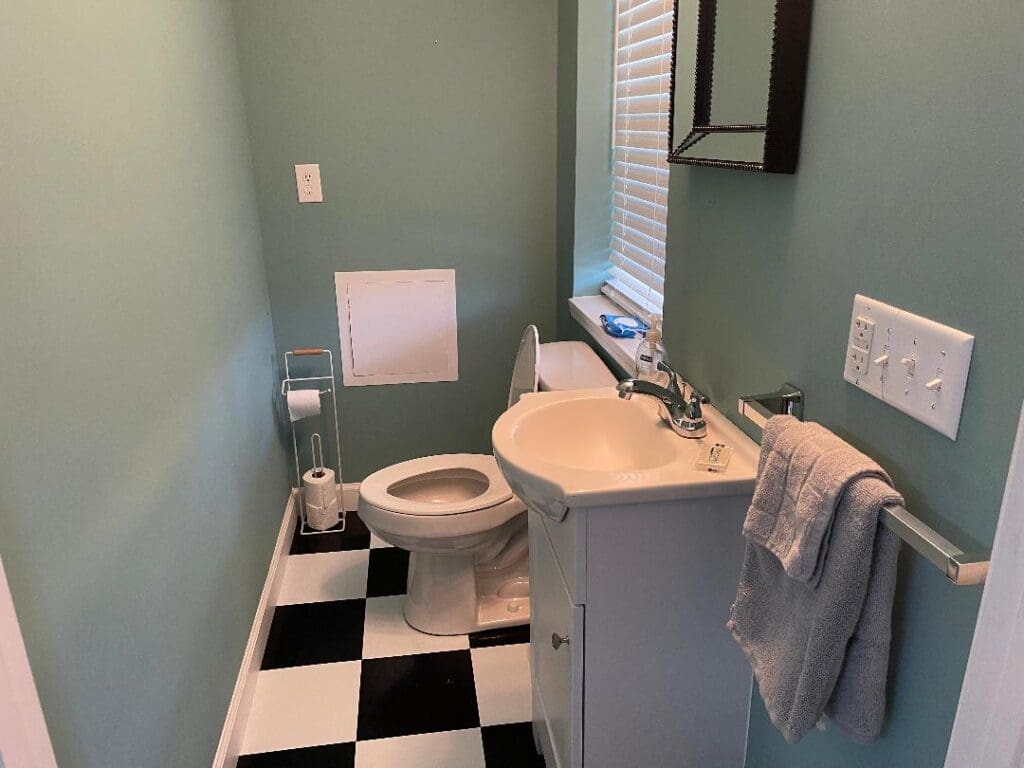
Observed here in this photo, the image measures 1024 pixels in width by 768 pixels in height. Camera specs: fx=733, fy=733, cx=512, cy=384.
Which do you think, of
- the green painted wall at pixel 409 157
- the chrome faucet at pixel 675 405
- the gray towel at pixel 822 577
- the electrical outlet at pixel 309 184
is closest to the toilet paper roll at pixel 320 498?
the green painted wall at pixel 409 157

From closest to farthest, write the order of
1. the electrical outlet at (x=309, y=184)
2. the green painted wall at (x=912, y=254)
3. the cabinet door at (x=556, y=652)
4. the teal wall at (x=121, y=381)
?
the green painted wall at (x=912, y=254) < the teal wall at (x=121, y=381) < the cabinet door at (x=556, y=652) < the electrical outlet at (x=309, y=184)

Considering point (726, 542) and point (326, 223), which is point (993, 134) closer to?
point (726, 542)

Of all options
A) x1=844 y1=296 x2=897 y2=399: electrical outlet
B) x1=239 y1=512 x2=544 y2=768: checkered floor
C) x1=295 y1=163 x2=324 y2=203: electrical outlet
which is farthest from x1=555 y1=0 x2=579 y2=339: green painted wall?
x1=844 y1=296 x2=897 y2=399: electrical outlet

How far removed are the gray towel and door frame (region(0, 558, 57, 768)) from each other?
84cm

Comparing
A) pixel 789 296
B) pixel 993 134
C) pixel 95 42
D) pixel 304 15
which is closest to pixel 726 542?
pixel 789 296

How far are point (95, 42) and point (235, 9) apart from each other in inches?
45.8

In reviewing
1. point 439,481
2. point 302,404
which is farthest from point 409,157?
point 439,481

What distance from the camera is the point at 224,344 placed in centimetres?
185

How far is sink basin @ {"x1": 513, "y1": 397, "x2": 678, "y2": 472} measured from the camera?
1433 millimetres

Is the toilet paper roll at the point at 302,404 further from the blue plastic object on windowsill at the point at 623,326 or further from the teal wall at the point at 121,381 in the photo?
the blue plastic object on windowsill at the point at 623,326

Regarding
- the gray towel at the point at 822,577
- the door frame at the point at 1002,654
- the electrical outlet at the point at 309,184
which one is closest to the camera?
the door frame at the point at 1002,654

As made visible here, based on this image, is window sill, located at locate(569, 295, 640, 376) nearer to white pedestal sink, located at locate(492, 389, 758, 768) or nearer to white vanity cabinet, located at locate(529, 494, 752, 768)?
white pedestal sink, located at locate(492, 389, 758, 768)

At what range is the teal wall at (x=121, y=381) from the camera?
898 millimetres

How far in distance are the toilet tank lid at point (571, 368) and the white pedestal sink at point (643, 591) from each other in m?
0.44
